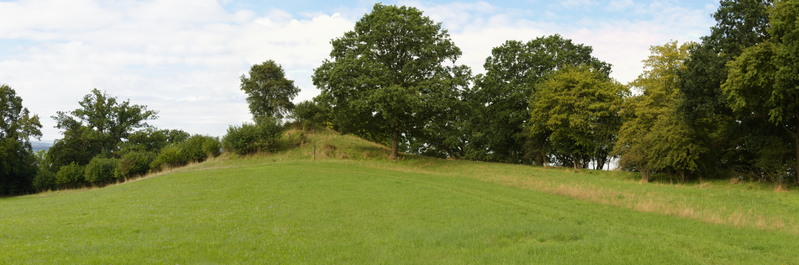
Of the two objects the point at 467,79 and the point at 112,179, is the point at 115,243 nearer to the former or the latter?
the point at 467,79

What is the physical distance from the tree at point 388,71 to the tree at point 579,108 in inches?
379

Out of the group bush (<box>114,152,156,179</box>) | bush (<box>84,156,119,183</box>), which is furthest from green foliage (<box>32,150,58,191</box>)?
bush (<box>114,152,156,179</box>)

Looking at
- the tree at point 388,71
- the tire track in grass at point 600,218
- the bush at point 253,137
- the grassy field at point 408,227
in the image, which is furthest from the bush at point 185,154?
the tire track in grass at point 600,218

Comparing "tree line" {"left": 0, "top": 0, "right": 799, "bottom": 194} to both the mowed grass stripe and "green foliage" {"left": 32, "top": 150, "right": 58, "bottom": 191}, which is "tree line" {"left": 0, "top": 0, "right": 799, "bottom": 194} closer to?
"green foliage" {"left": 32, "top": 150, "right": 58, "bottom": 191}

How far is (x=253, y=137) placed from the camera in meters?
41.2

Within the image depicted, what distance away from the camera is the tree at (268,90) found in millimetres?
52656

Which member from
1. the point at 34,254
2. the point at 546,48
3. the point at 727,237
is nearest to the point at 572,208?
the point at 727,237

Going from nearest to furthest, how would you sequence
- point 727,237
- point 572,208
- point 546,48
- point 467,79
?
point 727,237
point 572,208
point 467,79
point 546,48

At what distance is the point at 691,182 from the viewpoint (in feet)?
91.0

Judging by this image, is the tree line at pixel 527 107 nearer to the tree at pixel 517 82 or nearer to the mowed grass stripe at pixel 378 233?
the tree at pixel 517 82

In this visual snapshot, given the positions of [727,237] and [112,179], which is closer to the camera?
[727,237]

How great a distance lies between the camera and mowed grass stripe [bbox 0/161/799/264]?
29.1 feet

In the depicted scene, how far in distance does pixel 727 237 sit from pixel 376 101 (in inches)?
1025

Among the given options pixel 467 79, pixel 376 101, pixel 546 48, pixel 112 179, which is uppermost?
pixel 546 48
